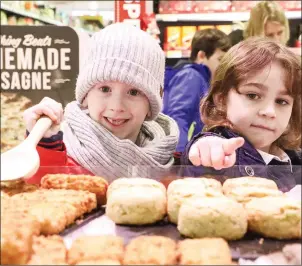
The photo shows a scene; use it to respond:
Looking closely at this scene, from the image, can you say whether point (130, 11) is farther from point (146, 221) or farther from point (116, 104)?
point (146, 221)

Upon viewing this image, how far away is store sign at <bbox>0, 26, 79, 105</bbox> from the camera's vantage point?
2770 millimetres

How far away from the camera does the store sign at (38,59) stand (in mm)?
2770

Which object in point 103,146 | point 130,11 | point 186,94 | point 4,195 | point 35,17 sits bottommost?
point 186,94

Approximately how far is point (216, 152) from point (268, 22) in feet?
7.11

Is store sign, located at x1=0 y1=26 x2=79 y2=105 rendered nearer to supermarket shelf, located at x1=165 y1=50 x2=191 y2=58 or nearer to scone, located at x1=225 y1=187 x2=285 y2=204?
scone, located at x1=225 y1=187 x2=285 y2=204

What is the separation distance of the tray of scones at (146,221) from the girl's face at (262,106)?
51 centimetres

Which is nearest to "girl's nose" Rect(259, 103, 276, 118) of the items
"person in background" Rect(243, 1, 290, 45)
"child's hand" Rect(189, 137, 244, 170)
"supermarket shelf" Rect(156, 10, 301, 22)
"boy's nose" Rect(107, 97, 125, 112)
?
"child's hand" Rect(189, 137, 244, 170)

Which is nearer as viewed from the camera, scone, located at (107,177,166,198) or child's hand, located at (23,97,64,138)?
scone, located at (107,177,166,198)

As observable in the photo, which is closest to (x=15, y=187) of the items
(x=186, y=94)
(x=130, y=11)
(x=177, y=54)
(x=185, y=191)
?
(x=185, y=191)

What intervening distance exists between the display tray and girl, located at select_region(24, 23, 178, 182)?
0.61 metres

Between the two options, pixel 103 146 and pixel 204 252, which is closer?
pixel 204 252

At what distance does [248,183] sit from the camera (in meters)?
1.04

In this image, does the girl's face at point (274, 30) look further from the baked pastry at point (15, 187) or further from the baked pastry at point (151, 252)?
the baked pastry at point (151, 252)

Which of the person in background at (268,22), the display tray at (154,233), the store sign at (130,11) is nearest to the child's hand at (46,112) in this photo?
the display tray at (154,233)
